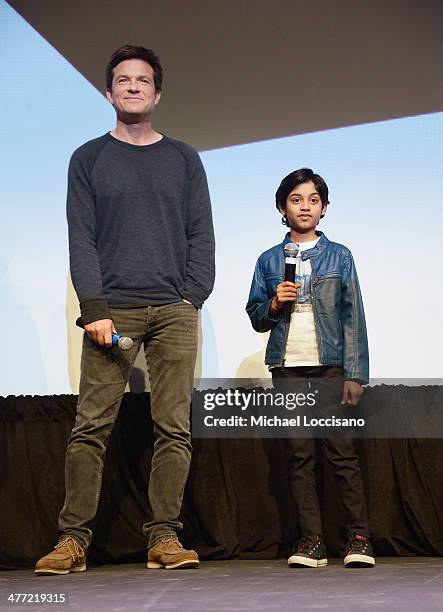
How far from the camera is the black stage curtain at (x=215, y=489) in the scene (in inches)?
102

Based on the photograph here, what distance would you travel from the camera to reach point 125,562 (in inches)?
101

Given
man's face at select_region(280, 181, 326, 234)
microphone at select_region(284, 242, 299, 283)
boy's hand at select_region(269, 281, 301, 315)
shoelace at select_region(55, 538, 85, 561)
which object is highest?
man's face at select_region(280, 181, 326, 234)

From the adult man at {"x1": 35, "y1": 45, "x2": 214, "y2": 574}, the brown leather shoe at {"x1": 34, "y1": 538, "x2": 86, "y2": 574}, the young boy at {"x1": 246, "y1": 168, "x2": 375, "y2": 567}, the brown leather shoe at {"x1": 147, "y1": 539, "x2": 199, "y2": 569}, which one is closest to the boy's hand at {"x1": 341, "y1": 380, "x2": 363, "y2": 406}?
the young boy at {"x1": 246, "y1": 168, "x2": 375, "y2": 567}

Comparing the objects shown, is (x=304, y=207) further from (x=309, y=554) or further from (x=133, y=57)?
(x=309, y=554)

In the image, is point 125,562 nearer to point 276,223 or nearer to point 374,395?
point 374,395

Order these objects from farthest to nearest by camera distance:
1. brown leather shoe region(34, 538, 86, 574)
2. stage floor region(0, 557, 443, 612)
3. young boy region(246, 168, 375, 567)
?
young boy region(246, 168, 375, 567), brown leather shoe region(34, 538, 86, 574), stage floor region(0, 557, 443, 612)

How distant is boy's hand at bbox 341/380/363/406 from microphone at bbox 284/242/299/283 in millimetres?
332

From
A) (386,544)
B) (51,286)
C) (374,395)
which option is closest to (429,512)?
(386,544)

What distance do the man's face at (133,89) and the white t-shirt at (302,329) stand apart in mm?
611

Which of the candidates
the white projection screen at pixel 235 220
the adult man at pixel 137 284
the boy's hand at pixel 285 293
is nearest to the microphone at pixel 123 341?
the adult man at pixel 137 284

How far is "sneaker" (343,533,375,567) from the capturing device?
225 centimetres

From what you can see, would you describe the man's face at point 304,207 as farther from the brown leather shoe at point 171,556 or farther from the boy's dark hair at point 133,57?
the brown leather shoe at point 171,556

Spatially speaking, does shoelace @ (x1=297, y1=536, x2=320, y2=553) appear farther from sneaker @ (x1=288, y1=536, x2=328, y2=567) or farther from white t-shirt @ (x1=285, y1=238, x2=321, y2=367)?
white t-shirt @ (x1=285, y1=238, x2=321, y2=367)

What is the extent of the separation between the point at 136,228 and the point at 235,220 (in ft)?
2.15
